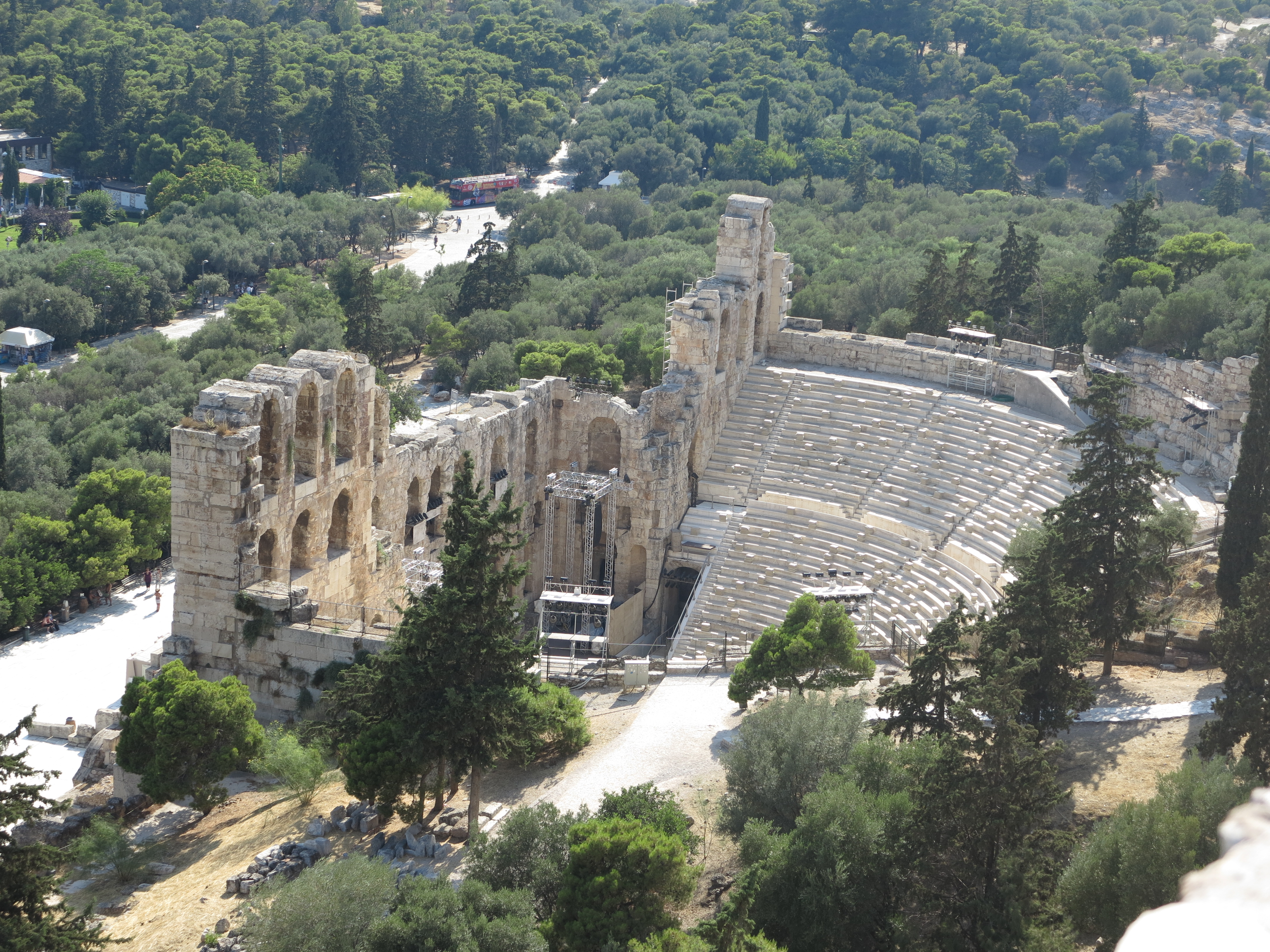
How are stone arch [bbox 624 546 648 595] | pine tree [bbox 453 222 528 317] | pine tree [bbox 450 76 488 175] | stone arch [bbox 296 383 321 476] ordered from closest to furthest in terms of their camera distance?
stone arch [bbox 296 383 321 476] < stone arch [bbox 624 546 648 595] < pine tree [bbox 453 222 528 317] < pine tree [bbox 450 76 488 175]

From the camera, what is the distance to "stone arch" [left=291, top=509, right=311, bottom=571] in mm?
36531

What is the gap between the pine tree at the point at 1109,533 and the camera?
101ft

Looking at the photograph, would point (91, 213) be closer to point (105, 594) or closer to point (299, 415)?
point (105, 594)

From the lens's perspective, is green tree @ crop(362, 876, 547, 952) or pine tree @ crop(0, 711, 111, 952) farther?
green tree @ crop(362, 876, 547, 952)

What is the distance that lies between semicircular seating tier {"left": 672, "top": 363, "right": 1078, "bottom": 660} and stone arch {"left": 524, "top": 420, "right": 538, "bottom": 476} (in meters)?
4.82

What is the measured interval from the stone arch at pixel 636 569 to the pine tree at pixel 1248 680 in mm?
20407

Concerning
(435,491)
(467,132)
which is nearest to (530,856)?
(435,491)

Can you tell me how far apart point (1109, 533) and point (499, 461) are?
18971 millimetres

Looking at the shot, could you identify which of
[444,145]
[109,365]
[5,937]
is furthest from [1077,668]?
[444,145]

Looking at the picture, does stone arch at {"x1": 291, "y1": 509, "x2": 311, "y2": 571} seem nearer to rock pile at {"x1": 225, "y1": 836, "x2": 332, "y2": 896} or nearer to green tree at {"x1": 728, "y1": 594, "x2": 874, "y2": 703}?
rock pile at {"x1": 225, "y1": 836, "x2": 332, "y2": 896}

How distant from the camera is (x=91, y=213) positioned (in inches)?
3816

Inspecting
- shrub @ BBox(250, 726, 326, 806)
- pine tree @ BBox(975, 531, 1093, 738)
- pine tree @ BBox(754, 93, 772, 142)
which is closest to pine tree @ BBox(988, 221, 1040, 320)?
pine tree @ BBox(975, 531, 1093, 738)

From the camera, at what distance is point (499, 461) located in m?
44.3

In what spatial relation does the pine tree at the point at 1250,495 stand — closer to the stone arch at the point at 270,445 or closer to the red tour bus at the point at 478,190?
the stone arch at the point at 270,445
